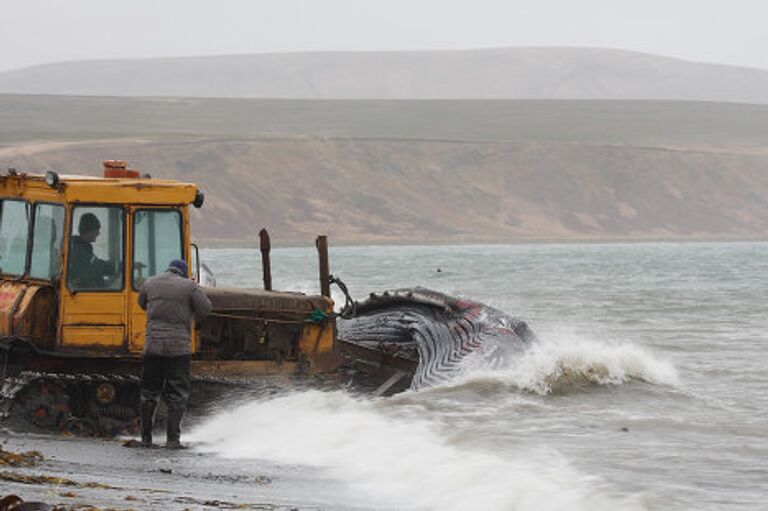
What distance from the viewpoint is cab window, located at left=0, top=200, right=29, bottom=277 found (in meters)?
12.5

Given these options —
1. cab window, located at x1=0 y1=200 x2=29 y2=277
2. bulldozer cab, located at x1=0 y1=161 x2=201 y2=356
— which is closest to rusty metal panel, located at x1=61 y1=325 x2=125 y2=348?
bulldozer cab, located at x1=0 y1=161 x2=201 y2=356

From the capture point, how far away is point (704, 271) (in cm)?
5584

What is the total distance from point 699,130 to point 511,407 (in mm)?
127582

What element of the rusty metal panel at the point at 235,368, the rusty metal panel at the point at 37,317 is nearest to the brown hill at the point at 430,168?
the rusty metal panel at the point at 235,368

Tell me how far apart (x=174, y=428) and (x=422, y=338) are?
490 centimetres

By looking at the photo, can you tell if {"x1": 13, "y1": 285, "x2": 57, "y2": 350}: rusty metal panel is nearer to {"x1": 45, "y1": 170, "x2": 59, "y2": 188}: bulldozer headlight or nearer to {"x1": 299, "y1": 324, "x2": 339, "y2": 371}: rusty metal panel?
{"x1": 45, "y1": 170, "x2": 59, "y2": 188}: bulldozer headlight

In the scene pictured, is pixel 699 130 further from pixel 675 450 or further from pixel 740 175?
pixel 675 450

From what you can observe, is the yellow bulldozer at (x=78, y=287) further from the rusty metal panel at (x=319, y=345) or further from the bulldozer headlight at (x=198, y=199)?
the rusty metal panel at (x=319, y=345)

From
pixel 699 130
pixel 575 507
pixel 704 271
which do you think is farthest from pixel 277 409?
pixel 699 130

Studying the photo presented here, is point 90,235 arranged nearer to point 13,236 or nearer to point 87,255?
point 87,255

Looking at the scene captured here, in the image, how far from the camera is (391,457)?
11.7 metres

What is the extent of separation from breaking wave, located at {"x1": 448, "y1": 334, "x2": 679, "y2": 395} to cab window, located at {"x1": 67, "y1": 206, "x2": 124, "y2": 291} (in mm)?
4086

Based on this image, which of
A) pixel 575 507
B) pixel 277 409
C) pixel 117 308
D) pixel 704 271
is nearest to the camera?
pixel 575 507

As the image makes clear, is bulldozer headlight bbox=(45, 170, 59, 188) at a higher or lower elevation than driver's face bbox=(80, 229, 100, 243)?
higher
